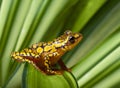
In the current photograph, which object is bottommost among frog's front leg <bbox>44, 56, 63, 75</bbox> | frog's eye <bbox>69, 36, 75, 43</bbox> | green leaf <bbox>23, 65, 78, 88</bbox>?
frog's front leg <bbox>44, 56, 63, 75</bbox>

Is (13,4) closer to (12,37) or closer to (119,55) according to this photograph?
(12,37)

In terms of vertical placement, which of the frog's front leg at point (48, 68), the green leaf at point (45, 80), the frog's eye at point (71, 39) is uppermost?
the frog's eye at point (71, 39)

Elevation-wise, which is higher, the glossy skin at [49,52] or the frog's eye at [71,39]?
the frog's eye at [71,39]

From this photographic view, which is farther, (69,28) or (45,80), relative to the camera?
(69,28)

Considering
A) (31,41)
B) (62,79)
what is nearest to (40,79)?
(62,79)

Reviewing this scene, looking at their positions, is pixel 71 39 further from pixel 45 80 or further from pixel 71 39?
pixel 45 80

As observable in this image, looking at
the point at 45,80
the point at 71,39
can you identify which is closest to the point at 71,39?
the point at 71,39
